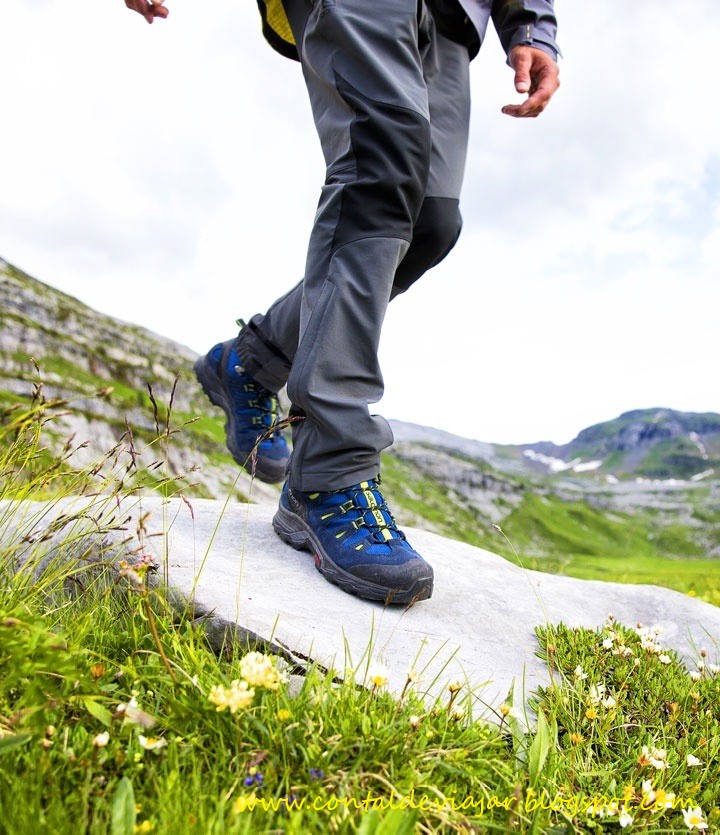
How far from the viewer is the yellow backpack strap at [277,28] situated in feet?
13.8

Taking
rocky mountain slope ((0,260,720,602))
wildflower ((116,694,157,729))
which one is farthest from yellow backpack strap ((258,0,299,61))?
rocky mountain slope ((0,260,720,602))

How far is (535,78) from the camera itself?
4.42m

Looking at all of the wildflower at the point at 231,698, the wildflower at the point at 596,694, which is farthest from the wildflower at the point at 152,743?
A: the wildflower at the point at 596,694

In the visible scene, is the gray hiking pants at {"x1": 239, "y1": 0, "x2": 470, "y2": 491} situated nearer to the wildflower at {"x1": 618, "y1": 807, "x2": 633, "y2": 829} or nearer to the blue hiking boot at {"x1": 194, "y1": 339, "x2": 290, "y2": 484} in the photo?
the blue hiking boot at {"x1": 194, "y1": 339, "x2": 290, "y2": 484}

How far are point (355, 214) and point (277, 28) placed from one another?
6.19ft

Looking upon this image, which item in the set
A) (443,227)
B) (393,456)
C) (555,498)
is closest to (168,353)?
(393,456)

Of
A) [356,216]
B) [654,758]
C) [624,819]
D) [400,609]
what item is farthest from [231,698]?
[356,216]

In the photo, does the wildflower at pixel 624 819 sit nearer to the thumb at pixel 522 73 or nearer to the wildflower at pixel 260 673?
the wildflower at pixel 260 673

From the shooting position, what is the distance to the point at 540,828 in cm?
182

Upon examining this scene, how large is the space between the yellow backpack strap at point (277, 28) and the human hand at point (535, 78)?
1.62 m

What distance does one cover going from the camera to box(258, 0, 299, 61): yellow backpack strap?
420cm

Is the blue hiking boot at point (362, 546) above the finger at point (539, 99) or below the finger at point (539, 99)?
below

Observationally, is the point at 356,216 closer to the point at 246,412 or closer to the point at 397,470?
the point at 246,412

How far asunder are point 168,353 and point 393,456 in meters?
65.7
